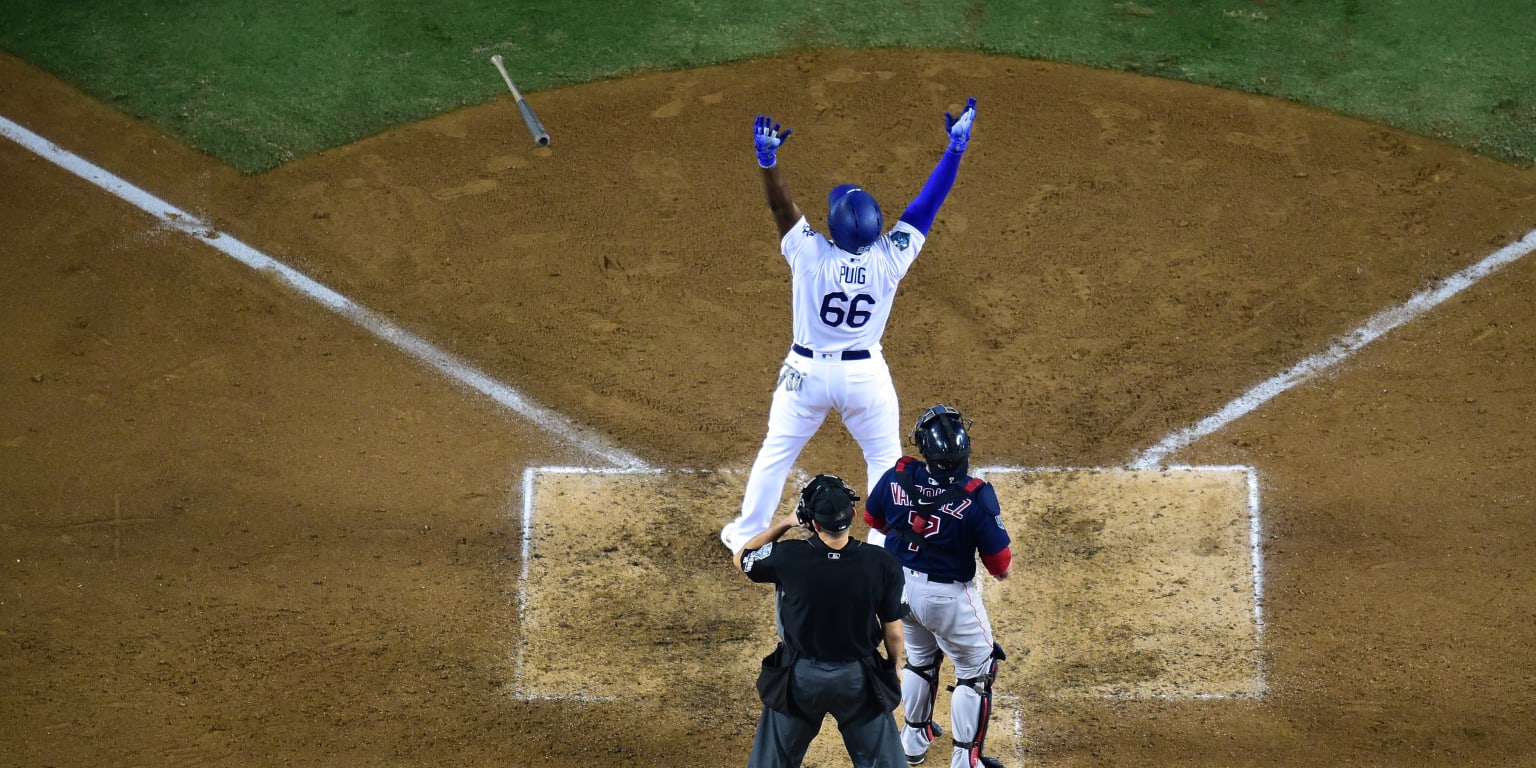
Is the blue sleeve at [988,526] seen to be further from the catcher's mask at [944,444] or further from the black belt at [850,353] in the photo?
the black belt at [850,353]

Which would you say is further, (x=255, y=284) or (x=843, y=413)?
(x=255, y=284)

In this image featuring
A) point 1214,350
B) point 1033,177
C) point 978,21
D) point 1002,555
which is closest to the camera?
point 1002,555

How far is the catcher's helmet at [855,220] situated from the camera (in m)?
6.32

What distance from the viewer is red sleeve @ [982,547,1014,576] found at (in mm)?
5844

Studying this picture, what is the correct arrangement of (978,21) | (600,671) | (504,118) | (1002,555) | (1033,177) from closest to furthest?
(1002,555), (600,671), (1033,177), (504,118), (978,21)

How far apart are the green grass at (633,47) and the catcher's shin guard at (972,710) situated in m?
5.86

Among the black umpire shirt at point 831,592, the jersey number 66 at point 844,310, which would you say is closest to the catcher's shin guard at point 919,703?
the black umpire shirt at point 831,592

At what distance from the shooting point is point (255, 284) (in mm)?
8844

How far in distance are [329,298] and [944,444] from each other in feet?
15.9

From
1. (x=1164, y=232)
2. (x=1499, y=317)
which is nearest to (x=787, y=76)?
(x=1164, y=232)

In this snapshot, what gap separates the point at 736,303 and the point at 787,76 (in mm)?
2454

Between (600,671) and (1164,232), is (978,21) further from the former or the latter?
(600,671)

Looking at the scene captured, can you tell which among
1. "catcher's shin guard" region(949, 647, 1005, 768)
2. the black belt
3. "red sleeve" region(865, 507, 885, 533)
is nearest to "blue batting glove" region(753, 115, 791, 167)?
the black belt

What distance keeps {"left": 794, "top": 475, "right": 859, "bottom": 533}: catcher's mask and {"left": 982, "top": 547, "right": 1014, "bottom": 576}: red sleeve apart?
78 cm
